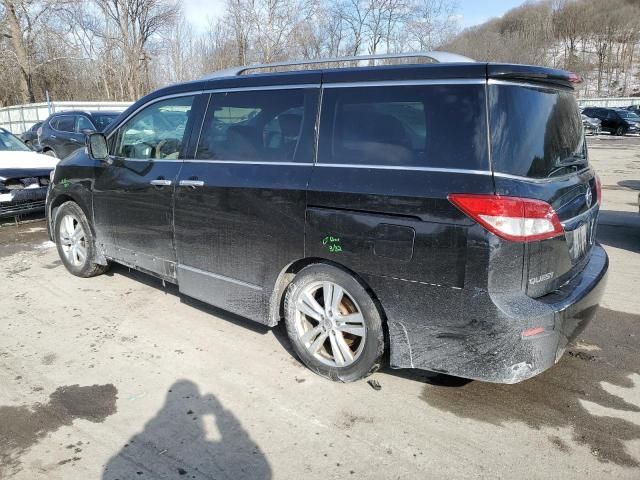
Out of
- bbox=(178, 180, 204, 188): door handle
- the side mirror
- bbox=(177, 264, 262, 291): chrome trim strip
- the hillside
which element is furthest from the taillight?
the hillside

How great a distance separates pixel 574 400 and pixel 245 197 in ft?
8.31

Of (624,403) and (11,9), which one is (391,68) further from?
(11,9)

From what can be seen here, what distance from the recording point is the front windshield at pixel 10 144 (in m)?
9.13

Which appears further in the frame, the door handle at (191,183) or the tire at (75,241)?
the tire at (75,241)

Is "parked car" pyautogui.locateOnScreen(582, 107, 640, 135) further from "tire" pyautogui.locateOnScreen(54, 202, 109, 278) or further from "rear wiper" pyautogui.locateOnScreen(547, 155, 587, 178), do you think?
"tire" pyautogui.locateOnScreen(54, 202, 109, 278)

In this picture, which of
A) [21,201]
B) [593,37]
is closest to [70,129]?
[21,201]

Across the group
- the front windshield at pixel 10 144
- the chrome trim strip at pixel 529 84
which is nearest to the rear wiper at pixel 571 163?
the chrome trim strip at pixel 529 84

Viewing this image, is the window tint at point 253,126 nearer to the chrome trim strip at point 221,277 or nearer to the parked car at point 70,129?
the chrome trim strip at point 221,277

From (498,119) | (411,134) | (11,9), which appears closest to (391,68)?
(411,134)

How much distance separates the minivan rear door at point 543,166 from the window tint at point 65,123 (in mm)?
12703

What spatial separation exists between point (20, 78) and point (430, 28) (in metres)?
26.1

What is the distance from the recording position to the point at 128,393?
10.9 feet

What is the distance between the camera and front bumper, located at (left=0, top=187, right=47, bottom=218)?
297 inches

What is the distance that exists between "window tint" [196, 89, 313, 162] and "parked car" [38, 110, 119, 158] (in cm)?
971
